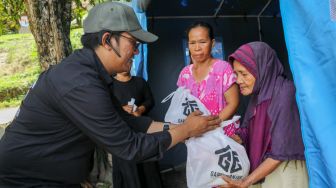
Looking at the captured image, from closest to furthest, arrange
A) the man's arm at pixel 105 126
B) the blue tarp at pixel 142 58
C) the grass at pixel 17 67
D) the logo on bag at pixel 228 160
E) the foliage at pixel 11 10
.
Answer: the man's arm at pixel 105 126 → the logo on bag at pixel 228 160 → the blue tarp at pixel 142 58 → the foliage at pixel 11 10 → the grass at pixel 17 67

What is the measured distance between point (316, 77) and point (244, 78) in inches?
23.0

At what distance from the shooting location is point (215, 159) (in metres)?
→ 2.35

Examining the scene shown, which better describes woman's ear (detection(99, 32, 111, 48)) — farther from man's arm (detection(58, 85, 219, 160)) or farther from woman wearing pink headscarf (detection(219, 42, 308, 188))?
woman wearing pink headscarf (detection(219, 42, 308, 188))

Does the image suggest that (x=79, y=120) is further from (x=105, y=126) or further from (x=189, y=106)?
(x=189, y=106)

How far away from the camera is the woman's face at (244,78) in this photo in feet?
7.32

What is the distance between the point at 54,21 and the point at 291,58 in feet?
9.35

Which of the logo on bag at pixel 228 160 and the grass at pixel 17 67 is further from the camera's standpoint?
the grass at pixel 17 67

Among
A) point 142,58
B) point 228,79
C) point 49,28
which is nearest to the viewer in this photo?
point 228,79

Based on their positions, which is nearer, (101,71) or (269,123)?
(101,71)

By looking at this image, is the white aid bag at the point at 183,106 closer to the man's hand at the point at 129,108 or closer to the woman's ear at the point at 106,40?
the man's hand at the point at 129,108

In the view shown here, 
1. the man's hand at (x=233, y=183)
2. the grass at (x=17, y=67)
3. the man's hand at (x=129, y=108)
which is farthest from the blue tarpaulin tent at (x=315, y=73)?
the grass at (x=17, y=67)

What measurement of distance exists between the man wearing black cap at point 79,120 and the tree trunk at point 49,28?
6.83 feet

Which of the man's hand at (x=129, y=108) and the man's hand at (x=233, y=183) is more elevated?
the man's hand at (x=129, y=108)

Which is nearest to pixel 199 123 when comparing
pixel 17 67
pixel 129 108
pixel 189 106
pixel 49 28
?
pixel 189 106
